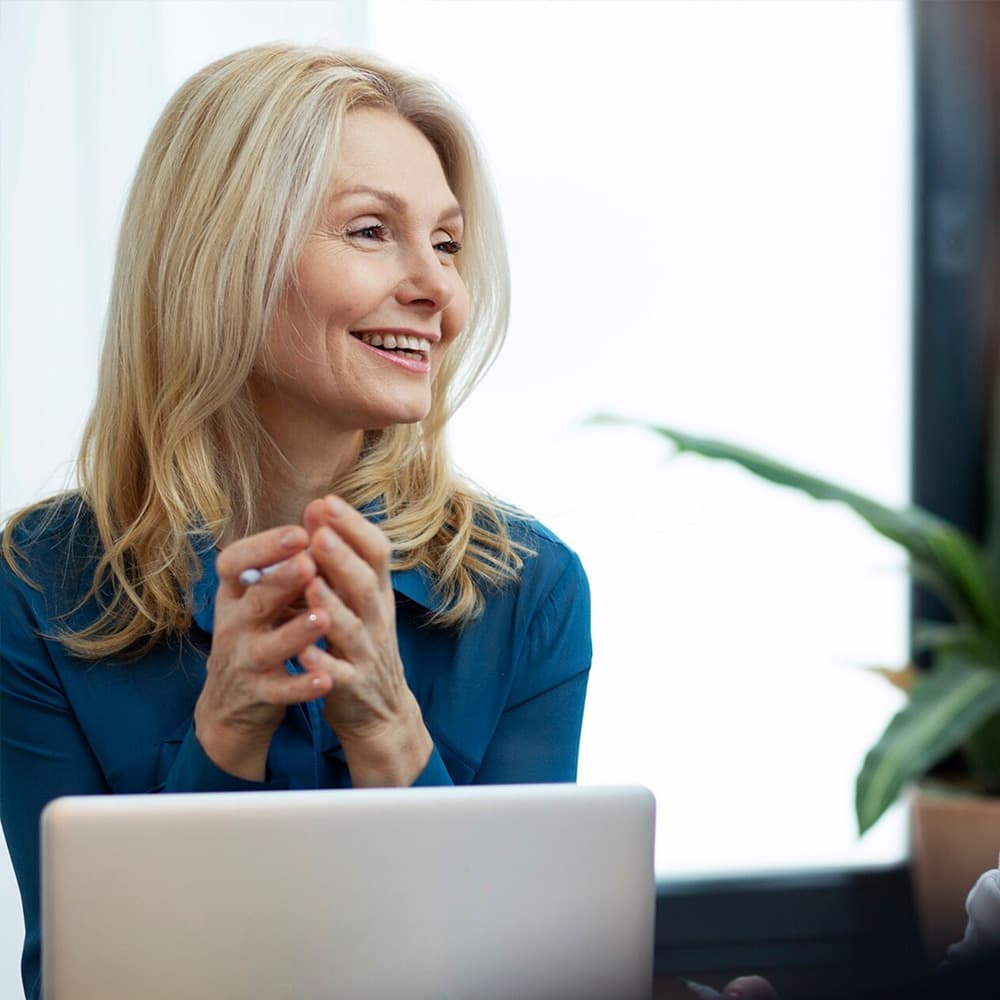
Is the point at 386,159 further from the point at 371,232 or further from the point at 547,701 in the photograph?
the point at 547,701

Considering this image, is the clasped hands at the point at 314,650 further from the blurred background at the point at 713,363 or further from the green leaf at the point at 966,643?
the green leaf at the point at 966,643

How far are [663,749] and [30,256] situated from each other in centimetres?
148

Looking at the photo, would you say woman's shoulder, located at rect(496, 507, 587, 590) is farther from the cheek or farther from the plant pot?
the plant pot

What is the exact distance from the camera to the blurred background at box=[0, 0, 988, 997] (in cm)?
248

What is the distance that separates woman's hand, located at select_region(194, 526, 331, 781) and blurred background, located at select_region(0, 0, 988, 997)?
1.23 metres

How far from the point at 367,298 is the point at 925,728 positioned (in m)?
1.49

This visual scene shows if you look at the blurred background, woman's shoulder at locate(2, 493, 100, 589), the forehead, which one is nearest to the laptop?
woman's shoulder at locate(2, 493, 100, 589)

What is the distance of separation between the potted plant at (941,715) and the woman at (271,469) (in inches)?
39.8

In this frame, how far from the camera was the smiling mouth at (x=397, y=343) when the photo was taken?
1.38m

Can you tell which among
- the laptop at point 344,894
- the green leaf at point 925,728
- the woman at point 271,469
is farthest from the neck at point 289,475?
the green leaf at point 925,728

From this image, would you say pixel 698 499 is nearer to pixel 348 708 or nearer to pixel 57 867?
pixel 348 708

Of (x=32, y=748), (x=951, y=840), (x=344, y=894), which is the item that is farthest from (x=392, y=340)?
(x=951, y=840)

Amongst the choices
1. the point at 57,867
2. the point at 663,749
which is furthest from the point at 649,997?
the point at 663,749

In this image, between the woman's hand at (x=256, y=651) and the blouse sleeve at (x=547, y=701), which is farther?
the blouse sleeve at (x=547, y=701)
